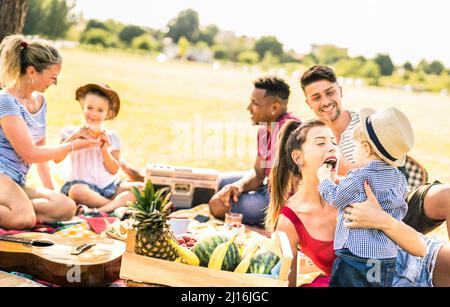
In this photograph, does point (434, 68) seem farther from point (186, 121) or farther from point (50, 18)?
point (50, 18)

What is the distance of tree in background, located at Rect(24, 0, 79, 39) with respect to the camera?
52.0 meters

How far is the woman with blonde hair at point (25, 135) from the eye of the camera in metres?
3.83

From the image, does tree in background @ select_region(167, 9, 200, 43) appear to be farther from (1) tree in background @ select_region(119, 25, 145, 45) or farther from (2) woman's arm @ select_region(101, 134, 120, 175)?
(2) woman's arm @ select_region(101, 134, 120, 175)

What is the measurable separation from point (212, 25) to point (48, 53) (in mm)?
60094

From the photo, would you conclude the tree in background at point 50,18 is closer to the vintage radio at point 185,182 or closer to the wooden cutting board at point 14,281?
the vintage radio at point 185,182

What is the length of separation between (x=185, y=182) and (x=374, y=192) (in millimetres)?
2355

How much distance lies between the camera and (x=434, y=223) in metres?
3.42

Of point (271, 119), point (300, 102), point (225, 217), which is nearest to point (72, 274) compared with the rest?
point (225, 217)

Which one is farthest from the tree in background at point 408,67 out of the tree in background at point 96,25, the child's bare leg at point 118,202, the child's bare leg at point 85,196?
the child's bare leg at point 85,196

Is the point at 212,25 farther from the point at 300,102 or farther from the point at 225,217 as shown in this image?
the point at 225,217

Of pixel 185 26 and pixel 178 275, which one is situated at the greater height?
pixel 185 26

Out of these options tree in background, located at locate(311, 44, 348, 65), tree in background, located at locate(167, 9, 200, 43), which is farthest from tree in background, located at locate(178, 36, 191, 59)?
tree in background, located at locate(311, 44, 348, 65)

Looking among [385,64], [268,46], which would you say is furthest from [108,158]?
[268,46]

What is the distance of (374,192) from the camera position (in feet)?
8.89
